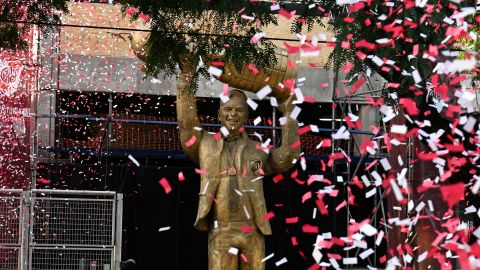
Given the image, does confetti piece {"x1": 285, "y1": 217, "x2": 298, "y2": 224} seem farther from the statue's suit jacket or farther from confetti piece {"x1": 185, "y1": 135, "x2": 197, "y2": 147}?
confetti piece {"x1": 185, "y1": 135, "x2": 197, "y2": 147}

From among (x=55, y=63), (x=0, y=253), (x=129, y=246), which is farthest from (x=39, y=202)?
(x=55, y=63)

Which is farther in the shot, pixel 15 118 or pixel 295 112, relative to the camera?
pixel 15 118

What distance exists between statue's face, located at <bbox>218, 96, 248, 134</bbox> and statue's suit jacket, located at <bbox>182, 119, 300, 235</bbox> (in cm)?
15

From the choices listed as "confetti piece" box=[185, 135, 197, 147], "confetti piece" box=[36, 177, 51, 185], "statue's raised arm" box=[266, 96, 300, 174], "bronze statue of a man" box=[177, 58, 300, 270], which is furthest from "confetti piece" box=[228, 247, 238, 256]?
"confetti piece" box=[36, 177, 51, 185]

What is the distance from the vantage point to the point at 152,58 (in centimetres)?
1058

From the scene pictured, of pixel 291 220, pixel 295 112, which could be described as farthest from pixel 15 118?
pixel 295 112

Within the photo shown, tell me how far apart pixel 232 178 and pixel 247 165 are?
0.20 m

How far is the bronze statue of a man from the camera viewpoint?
11.1 meters

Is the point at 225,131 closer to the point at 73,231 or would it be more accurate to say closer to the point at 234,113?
the point at 234,113

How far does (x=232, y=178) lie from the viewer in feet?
36.8

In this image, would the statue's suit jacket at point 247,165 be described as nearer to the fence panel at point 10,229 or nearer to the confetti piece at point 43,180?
the fence panel at point 10,229

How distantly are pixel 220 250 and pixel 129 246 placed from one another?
4326 millimetres

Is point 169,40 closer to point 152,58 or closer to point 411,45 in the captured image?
point 152,58

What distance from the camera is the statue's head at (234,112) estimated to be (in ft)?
37.0
